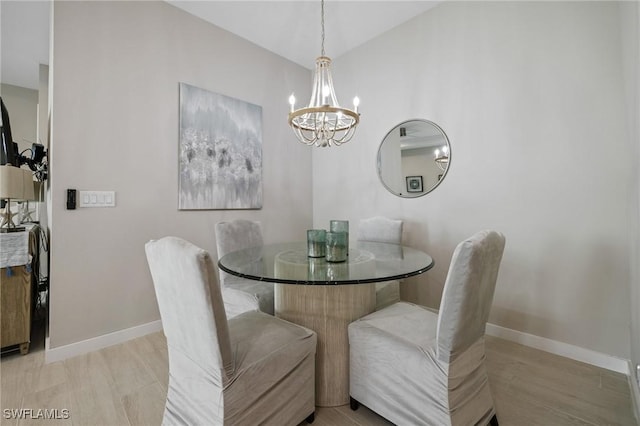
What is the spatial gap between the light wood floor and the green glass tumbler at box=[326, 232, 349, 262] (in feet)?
2.61

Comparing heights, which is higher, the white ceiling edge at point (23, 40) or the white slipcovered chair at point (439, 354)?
the white ceiling edge at point (23, 40)

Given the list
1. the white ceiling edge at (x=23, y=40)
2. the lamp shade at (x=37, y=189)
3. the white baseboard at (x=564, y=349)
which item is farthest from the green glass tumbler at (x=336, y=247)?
the white ceiling edge at (x=23, y=40)

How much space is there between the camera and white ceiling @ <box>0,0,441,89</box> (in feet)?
8.41

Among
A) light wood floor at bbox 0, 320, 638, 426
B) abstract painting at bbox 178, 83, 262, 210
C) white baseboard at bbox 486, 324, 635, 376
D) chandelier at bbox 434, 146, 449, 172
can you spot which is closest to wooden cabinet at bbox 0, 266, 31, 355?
light wood floor at bbox 0, 320, 638, 426

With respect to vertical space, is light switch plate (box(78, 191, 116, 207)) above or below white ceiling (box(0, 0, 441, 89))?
below

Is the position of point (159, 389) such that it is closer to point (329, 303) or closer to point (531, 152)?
point (329, 303)

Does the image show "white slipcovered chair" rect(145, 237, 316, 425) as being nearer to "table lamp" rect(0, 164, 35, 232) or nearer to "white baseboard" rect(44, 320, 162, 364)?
"white baseboard" rect(44, 320, 162, 364)

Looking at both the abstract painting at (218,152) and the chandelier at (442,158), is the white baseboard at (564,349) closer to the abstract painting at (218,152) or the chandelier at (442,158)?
the chandelier at (442,158)

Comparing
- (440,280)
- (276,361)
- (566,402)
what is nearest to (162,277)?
(276,361)

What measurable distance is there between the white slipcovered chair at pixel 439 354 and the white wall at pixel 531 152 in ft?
3.81

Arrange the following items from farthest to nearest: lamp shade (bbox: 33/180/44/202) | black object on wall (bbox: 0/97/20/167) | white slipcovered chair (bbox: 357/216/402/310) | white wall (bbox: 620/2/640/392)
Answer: lamp shade (bbox: 33/180/44/202)
white slipcovered chair (bbox: 357/216/402/310)
black object on wall (bbox: 0/97/20/167)
white wall (bbox: 620/2/640/392)

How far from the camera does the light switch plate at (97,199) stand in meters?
2.08

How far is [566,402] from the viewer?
1.52 m

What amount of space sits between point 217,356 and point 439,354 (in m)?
0.88
